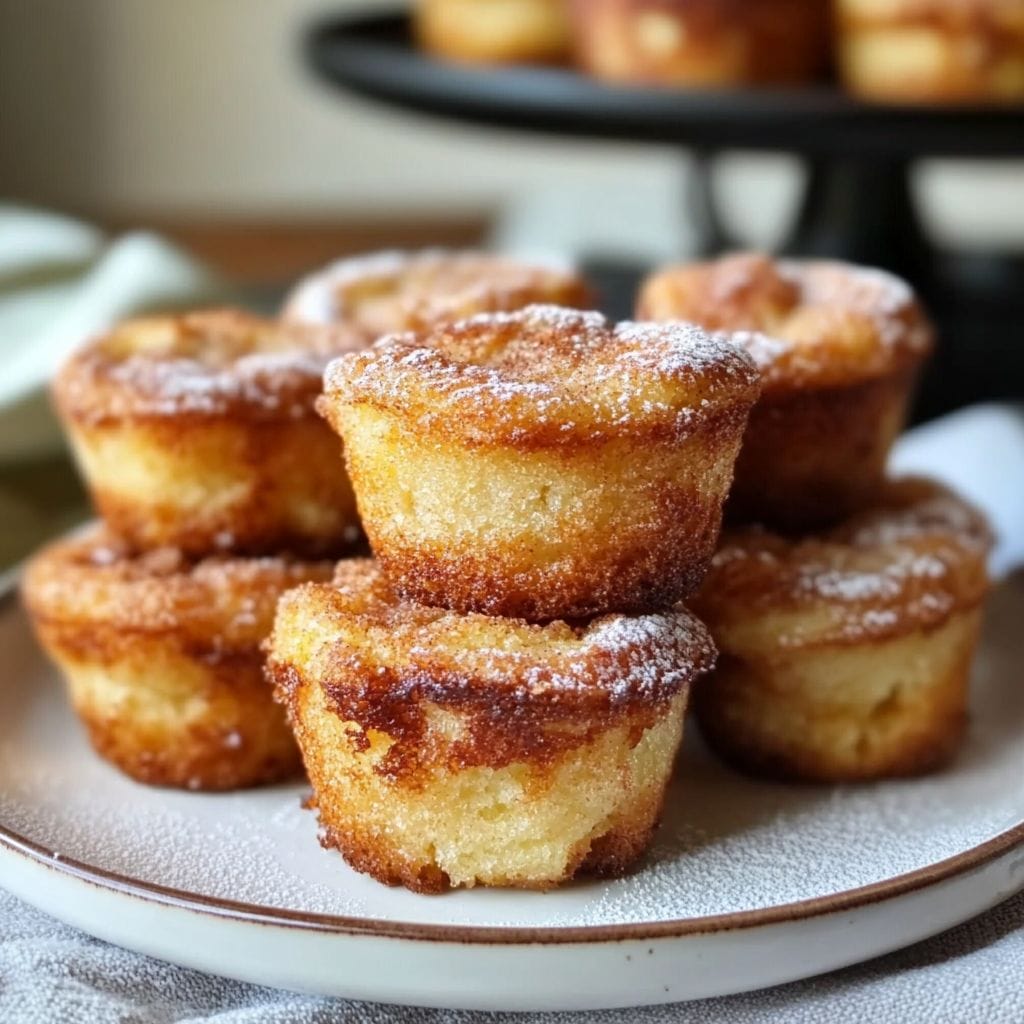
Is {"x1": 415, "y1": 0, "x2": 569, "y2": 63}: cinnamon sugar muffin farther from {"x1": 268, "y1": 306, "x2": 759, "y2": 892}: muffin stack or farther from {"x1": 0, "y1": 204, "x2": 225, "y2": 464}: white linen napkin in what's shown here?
{"x1": 268, "y1": 306, "x2": 759, "y2": 892}: muffin stack

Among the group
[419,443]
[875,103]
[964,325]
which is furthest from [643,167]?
[419,443]

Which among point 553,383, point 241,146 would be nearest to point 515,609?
point 553,383

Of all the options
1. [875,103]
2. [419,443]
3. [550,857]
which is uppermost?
[875,103]

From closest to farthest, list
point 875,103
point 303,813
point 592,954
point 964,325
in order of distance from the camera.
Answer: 1. point 592,954
2. point 303,813
3. point 875,103
4. point 964,325

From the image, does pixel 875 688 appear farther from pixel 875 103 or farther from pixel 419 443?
pixel 875 103

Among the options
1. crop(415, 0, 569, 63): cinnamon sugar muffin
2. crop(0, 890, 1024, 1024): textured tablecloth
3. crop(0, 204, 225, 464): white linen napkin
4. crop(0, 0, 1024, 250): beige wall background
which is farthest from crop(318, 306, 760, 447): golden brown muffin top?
crop(0, 0, 1024, 250): beige wall background

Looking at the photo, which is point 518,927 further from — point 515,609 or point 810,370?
point 810,370

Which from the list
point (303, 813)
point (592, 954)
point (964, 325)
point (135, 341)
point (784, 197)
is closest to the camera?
point (592, 954)
